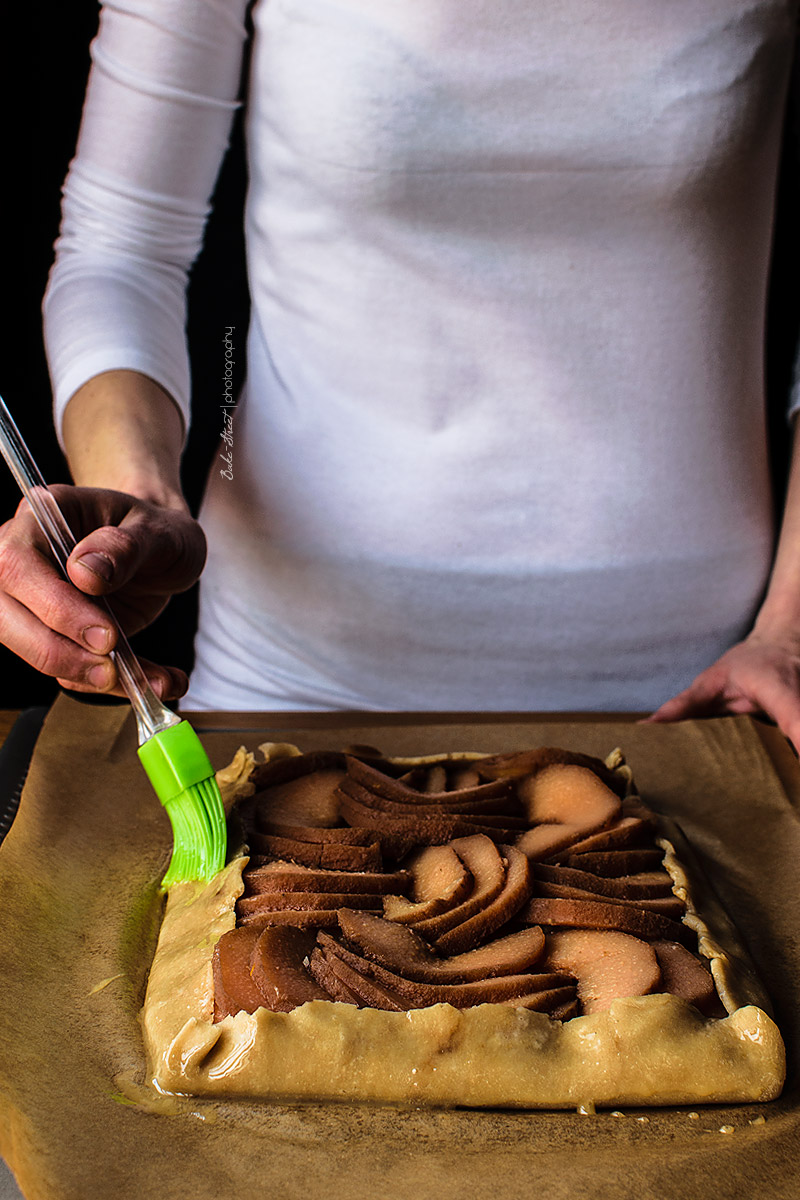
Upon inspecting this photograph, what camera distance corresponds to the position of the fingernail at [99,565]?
1583mm

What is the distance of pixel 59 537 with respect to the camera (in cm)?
167

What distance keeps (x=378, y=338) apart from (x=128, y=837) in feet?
3.46

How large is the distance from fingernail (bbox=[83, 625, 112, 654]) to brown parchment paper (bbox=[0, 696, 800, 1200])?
425 millimetres

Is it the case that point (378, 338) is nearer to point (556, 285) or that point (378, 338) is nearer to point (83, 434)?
point (556, 285)

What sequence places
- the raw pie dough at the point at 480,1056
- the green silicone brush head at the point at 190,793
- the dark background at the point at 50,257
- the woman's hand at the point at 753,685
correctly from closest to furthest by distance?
the raw pie dough at the point at 480,1056
the green silicone brush head at the point at 190,793
the woman's hand at the point at 753,685
the dark background at the point at 50,257

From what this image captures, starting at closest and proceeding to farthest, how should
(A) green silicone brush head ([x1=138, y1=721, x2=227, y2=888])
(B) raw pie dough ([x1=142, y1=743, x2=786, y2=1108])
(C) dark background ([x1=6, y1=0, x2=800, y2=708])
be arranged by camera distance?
(B) raw pie dough ([x1=142, y1=743, x2=786, y2=1108]), (A) green silicone brush head ([x1=138, y1=721, x2=227, y2=888]), (C) dark background ([x1=6, y1=0, x2=800, y2=708])

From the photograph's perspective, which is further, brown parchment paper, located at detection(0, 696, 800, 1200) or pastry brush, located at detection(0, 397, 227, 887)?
pastry brush, located at detection(0, 397, 227, 887)

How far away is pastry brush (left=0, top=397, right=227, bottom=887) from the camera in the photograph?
5.45ft

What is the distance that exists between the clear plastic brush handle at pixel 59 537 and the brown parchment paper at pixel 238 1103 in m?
0.31

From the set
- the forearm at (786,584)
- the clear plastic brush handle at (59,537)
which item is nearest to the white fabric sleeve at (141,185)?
the clear plastic brush handle at (59,537)

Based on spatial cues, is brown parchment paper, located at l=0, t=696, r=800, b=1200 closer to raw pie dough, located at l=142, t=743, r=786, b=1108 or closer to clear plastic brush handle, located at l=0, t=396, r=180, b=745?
raw pie dough, located at l=142, t=743, r=786, b=1108

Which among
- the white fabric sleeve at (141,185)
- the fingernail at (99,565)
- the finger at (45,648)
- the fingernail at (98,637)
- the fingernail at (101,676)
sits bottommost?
the fingernail at (101,676)

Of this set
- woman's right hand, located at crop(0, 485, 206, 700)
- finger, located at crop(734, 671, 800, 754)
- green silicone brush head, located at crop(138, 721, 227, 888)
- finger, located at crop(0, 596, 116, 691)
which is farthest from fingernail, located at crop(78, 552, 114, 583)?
finger, located at crop(734, 671, 800, 754)

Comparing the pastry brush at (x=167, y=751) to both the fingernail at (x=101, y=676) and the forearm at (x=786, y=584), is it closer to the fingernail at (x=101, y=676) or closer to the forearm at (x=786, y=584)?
the fingernail at (x=101, y=676)
